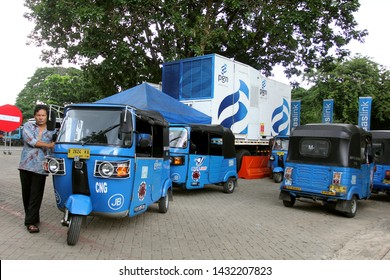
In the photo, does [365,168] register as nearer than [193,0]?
Yes

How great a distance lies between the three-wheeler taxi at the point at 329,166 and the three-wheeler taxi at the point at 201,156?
7.85 ft

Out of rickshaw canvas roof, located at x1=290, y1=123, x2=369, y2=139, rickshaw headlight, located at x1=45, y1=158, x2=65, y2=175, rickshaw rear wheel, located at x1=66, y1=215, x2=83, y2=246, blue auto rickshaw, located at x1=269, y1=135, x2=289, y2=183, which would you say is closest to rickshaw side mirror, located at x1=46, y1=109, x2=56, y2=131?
rickshaw headlight, located at x1=45, y1=158, x2=65, y2=175

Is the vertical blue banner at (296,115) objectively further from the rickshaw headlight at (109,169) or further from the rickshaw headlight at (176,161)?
the rickshaw headlight at (109,169)

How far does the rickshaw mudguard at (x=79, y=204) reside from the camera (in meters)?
5.12

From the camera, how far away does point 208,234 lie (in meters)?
6.44

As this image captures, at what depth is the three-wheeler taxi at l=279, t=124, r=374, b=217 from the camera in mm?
8391

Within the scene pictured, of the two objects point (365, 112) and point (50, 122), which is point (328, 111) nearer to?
point (365, 112)

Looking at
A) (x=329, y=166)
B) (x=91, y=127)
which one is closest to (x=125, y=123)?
(x=91, y=127)

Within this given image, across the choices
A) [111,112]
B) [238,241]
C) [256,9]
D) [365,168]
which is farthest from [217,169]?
[256,9]

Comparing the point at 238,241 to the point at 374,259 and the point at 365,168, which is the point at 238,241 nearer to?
the point at 374,259

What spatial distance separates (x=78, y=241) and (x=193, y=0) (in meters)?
13.0

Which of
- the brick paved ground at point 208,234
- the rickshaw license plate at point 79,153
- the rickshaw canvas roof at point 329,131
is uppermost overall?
the rickshaw canvas roof at point 329,131

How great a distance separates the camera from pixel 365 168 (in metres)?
9.24

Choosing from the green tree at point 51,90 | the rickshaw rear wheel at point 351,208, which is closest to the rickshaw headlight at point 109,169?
the rickshaw rear wheel at point 351,208
